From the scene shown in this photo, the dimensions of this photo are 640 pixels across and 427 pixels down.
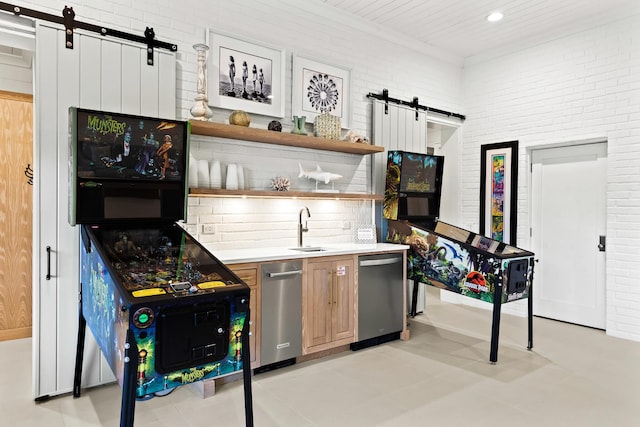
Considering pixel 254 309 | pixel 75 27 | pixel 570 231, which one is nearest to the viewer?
pixel 75 27

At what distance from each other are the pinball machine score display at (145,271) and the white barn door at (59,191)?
191 millimetres

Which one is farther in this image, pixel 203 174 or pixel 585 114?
pixel 585 114

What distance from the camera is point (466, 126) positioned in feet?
19.7

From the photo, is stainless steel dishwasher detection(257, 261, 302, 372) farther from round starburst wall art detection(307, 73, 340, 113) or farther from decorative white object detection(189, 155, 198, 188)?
round starburst wall art detection(307, 73, 340, 113)

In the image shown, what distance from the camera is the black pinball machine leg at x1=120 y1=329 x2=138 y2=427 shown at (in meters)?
1.75

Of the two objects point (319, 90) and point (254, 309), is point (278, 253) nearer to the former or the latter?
point (254, 309)

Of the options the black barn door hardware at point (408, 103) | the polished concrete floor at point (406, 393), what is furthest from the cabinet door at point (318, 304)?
the black barn door hardware at point (408, 103)

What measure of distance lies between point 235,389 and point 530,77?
5.01 meters

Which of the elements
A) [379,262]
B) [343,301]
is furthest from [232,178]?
[379,262]

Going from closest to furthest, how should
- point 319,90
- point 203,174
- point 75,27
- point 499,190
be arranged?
1. point 75,27
2. point 203,174
3. point 319,90
4. point 499,190

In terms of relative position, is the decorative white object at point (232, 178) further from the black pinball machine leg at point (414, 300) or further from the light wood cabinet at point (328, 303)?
the black pinball machine leg at point (414, 300)

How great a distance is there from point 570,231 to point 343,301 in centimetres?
310

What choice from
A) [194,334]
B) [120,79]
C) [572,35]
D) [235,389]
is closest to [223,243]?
[235,389]

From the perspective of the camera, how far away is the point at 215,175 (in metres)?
3.54
